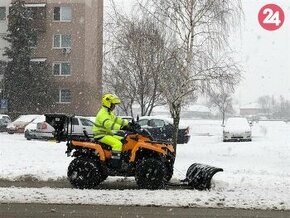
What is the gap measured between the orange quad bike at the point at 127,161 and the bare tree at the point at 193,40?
7.72 m

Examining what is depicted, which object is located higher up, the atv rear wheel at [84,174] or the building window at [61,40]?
the building window at [61,40]

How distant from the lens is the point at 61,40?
5059 centimetres

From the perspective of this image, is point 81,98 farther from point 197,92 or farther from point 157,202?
point 157,202

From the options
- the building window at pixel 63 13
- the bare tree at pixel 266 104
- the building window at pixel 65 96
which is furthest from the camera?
the bare tree at pixel 266 104

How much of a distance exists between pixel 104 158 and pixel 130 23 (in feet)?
34.3

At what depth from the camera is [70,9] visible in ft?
165

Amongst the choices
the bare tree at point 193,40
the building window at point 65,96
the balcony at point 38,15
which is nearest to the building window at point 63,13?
the balcony at point 38,15

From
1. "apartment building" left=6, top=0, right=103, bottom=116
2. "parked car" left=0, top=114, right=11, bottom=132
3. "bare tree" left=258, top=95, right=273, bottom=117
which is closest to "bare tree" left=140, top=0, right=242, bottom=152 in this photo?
"parked car" left=0, top=114, right=11, bottom=132

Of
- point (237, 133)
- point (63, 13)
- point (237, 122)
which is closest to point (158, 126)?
point (237, 133)

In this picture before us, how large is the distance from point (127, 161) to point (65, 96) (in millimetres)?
39318

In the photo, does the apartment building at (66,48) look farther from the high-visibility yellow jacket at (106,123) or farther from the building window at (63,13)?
the high-visibility yellow jacket at (106,123)

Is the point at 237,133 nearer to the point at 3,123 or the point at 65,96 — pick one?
the point at 3,123

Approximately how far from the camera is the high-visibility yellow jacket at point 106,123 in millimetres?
11039

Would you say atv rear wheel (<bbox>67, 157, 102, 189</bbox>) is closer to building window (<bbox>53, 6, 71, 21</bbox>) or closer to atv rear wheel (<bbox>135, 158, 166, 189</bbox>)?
atv rear wheel (<bbox>135, 158, 166, 189</bbox>)
